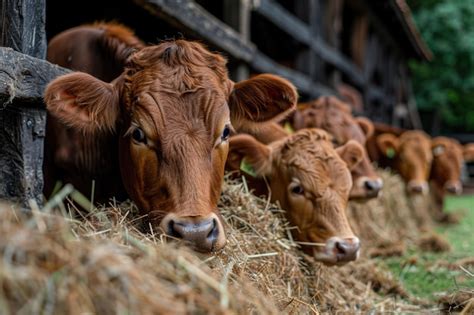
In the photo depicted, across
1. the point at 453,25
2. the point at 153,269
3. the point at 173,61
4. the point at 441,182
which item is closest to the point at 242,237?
the point at 173,61

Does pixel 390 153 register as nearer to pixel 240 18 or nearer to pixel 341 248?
pixel 240 18

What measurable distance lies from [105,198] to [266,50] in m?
8.38

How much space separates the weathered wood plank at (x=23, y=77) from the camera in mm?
2615

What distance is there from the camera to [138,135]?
9.39 feet

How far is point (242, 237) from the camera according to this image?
10.3 ft

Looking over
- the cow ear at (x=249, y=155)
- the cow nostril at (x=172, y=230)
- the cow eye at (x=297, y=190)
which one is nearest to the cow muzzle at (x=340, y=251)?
the cow eye at (x=297, y=190)

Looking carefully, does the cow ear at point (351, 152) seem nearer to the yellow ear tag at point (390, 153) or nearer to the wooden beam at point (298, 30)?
the wooden beam at point (298, 30)

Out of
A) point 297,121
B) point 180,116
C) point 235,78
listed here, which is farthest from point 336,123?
point 180,116

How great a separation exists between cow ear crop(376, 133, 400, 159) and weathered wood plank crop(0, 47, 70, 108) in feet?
23.0

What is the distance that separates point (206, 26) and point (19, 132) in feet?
8.30

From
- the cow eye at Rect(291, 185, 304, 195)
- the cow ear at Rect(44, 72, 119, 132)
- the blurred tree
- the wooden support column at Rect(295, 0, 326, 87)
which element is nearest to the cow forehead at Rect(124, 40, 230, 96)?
the cow ear at Rect(44, 72, 119, 132)

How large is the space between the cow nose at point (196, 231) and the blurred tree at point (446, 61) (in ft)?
75.0

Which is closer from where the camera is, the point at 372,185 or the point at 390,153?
the point at 372,185

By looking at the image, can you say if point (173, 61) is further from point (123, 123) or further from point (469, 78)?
point (469, 78)
